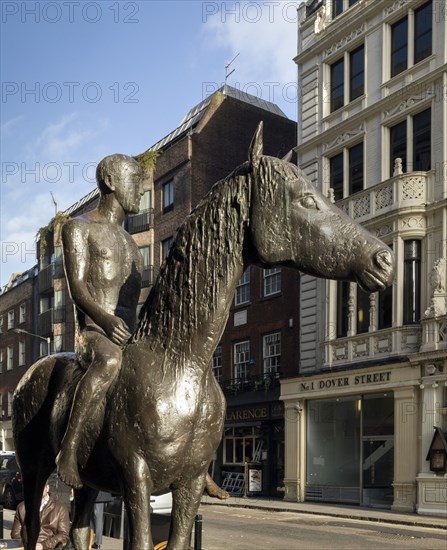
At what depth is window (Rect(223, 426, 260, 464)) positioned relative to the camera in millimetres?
31406

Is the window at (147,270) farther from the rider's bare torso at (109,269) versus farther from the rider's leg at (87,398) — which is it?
the rider's leg at (87,398)

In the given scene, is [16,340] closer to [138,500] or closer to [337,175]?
→ [337,175]

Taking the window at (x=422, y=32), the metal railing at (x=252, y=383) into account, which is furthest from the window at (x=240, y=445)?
the window at (x=422, y=32)

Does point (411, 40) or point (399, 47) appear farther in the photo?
point (399, 47)

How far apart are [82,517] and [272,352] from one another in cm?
2713

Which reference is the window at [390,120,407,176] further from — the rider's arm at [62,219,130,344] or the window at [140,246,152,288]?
the rider's arm at [62,219,130,344]

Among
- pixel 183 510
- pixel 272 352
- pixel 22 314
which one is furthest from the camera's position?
pixel 22 314

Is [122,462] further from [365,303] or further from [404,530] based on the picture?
[365,303]

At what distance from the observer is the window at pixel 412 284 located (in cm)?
2397

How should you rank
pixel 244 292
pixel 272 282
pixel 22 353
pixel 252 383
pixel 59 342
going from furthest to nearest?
pixel 22 353 < pixel 59 342 < pixel 244 292 < pixel 272 282 < pixel 252 383

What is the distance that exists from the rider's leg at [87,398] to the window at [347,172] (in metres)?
23.7

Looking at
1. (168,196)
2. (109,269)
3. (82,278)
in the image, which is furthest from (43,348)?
(82,278)

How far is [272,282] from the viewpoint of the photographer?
32.2 meters

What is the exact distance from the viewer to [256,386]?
102ft
